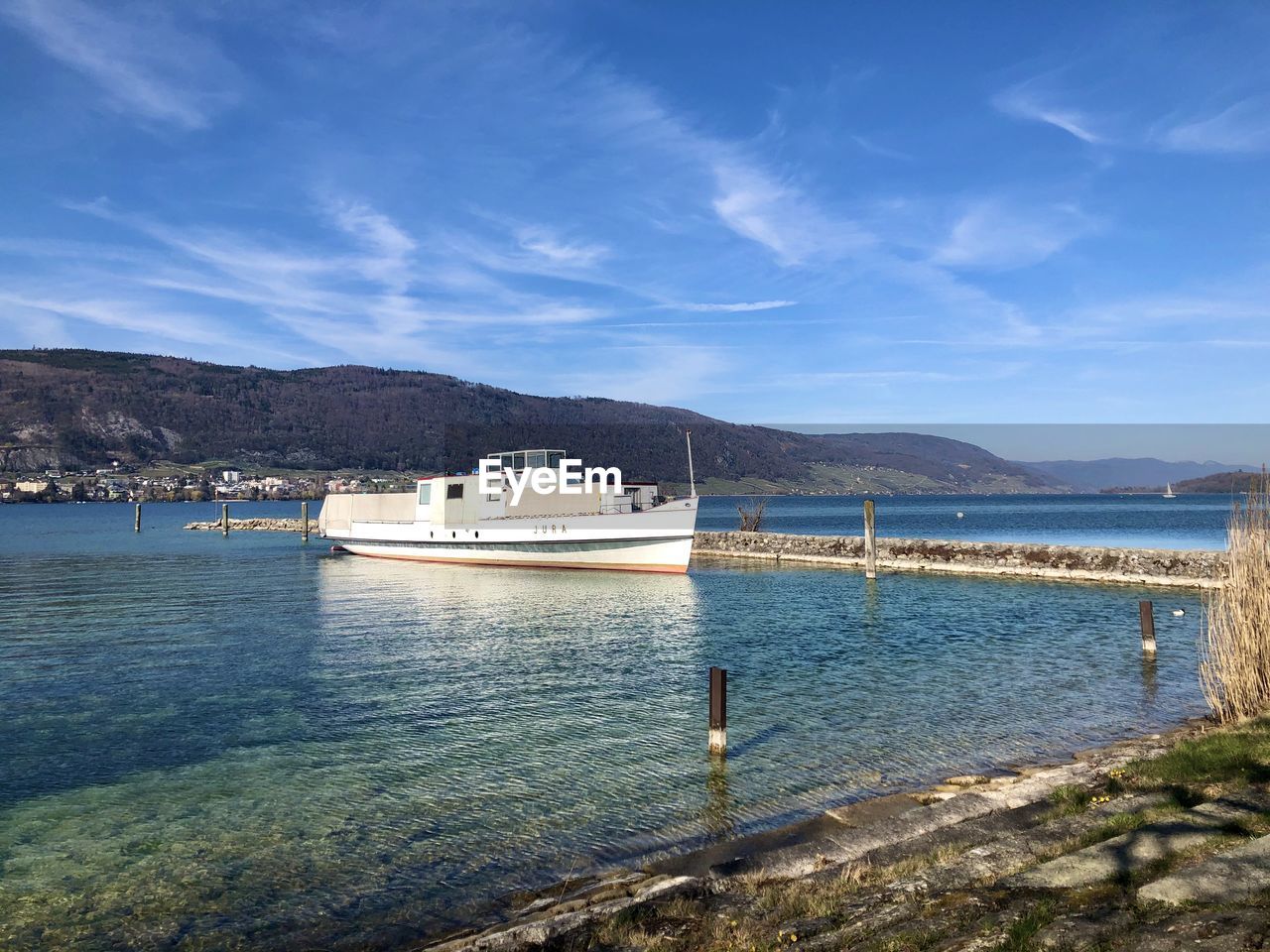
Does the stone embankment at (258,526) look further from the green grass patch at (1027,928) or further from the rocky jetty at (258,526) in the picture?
the green grass patch at (1027,928)

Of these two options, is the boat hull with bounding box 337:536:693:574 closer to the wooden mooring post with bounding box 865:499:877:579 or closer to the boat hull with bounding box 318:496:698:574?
the boat hull with bounding box 318:496:698:574

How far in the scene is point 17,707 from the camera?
52.7ft

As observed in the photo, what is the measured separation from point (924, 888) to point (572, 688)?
38.3 feet

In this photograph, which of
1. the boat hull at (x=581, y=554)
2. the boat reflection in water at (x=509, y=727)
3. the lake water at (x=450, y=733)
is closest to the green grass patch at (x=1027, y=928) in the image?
the lake water at (x=450, y=733)

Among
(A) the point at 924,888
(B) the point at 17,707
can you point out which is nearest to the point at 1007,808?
(A) the point at 924,888

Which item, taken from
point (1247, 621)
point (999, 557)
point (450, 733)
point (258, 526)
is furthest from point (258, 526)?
point (1247, 621)

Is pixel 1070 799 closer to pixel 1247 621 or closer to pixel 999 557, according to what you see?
pixel 1247 621

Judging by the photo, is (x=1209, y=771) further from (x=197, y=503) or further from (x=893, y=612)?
(x=197, y=503)

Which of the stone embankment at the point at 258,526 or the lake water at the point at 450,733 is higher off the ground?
the stone embankment at the point at 258,526

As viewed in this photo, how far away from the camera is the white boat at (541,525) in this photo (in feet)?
127

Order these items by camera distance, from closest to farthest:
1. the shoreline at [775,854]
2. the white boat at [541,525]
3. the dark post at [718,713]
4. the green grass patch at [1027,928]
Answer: the green grass patch at [1027,928] < the shoreline at [775,854] < the dark post at [718,713] < the white boat at [541,525]

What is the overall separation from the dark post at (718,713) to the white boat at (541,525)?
24309 mm

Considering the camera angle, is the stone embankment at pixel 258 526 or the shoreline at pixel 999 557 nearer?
the shoreline at pixel 999 557

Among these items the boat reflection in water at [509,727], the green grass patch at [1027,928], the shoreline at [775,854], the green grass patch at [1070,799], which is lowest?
the boat reflection in water at [509,727]
